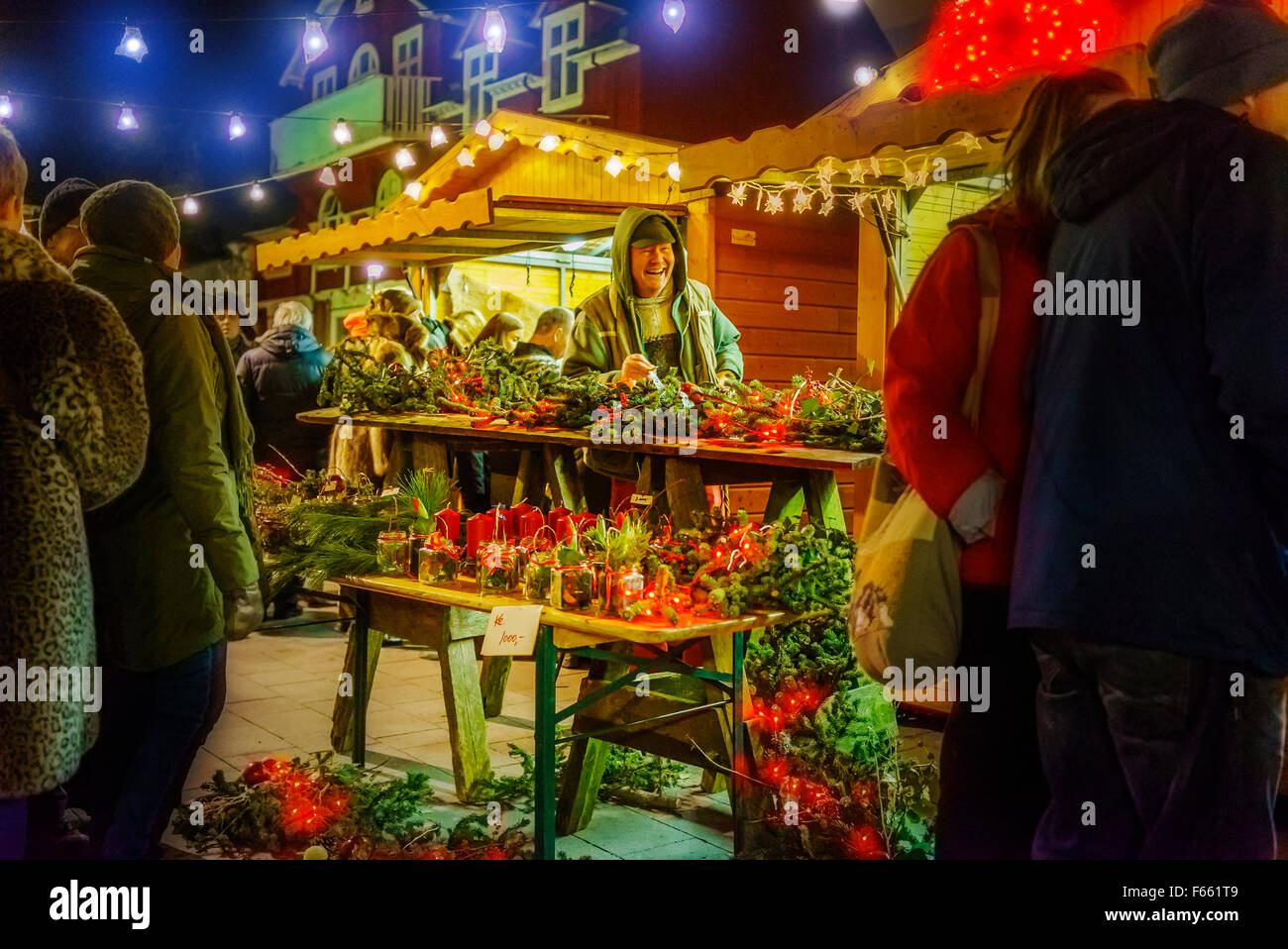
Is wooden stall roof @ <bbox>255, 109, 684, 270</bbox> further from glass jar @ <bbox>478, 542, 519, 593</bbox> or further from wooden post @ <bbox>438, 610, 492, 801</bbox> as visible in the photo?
glass jar @ <bbox>478, 542, 519, 593</bbox>

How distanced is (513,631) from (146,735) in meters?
1.02

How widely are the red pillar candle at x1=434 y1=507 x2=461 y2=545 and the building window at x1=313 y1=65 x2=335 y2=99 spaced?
16439mm

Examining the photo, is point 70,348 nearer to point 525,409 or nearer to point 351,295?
point 525,409

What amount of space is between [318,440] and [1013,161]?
21.2 feet

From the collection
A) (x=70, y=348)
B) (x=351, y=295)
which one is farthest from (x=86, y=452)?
(x=351, y=295)

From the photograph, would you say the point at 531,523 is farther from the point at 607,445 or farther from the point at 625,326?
the point at 625,326

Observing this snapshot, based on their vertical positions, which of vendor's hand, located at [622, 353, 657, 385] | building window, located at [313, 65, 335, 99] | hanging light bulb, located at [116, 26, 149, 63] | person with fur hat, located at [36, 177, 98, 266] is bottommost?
vendor's hand, located at [622, 353, 657, 385]

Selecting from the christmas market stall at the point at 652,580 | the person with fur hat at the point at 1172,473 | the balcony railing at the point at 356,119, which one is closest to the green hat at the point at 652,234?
the christmas market stall at the point at 652,580

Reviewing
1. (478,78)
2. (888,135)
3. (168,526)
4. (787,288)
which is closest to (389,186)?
(478,78)

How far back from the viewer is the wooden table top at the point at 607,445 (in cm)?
360

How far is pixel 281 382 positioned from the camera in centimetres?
761

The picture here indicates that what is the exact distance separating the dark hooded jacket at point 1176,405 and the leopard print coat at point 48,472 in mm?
2065

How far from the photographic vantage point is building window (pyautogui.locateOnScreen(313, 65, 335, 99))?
18969mm

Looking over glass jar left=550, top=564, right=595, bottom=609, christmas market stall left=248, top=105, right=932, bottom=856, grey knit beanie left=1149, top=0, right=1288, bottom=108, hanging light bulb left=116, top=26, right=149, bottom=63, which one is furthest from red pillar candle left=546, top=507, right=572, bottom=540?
hanging light bulb left=116, top=26, right=149, bottom=63
